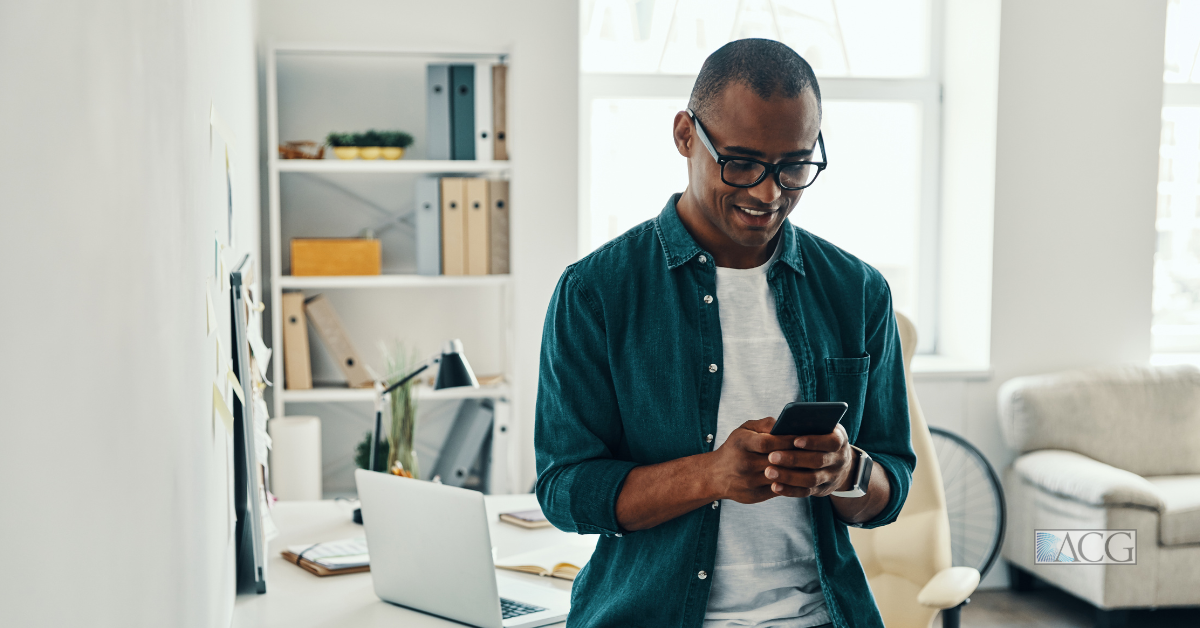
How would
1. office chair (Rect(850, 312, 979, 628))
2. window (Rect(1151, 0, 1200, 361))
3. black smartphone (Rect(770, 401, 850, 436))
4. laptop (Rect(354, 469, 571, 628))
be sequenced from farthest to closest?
window (Rect(1151, 0, 1200, 361)) < office chair (Rect(850, 312, 979, 628)) < laptop (Rect(354, 469, 571, 628)) < black smartphone (Rect(770, 401, 850, 436))

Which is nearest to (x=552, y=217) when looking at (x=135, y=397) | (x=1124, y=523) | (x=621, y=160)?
(x=621, y=160)

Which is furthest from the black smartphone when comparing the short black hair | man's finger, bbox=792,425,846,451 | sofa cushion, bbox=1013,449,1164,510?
sofa cushion, bbox=1013,449,1164,510

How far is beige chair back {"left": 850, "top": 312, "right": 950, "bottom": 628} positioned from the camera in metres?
2.05

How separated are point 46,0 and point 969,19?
4018 mm

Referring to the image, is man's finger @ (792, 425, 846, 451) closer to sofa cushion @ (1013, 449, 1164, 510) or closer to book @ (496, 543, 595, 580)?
book @ (496, 543, 595, 580)

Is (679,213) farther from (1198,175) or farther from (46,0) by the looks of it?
(1198,175)

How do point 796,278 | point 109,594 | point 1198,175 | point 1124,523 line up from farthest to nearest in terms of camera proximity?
point 1198,175 < point 1124,523 < point 796,278 < point 109,594

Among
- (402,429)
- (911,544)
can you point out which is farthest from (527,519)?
(911,544)

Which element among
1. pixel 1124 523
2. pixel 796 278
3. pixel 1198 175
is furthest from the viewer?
pixel 1198 175

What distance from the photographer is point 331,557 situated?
183 centimetres

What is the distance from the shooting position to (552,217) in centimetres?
352

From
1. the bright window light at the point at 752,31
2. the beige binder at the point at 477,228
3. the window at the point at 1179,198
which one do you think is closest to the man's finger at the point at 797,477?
the beige binder at the point at 477,228

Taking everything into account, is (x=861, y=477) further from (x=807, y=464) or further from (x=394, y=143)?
(x=394, y=143)

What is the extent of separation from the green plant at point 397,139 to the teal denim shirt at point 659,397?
84.0 inches
